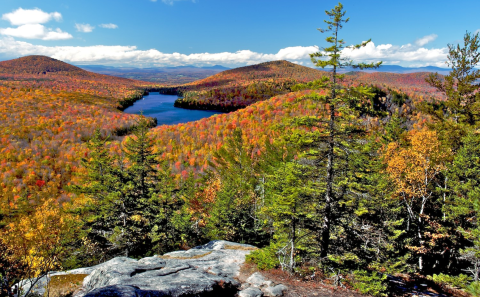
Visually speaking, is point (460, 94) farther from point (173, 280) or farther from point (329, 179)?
point (173, 280)

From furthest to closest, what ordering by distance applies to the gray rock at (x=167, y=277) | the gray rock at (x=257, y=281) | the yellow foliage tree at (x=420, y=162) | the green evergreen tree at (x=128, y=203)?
the green evergreen tree at (x=128, y=203) → the yellow foliage tree at (x=420, y=162) → the gray rock at (x=257, y=281) → the gray rock at (x=167, y=277)

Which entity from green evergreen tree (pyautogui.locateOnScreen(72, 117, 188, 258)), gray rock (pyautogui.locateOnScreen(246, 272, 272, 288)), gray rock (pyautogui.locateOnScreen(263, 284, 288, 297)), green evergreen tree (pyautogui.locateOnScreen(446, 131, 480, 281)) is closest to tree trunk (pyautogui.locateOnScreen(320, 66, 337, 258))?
gray rock (pyautogui.locateOnScreen(263, 284, 288, 297))

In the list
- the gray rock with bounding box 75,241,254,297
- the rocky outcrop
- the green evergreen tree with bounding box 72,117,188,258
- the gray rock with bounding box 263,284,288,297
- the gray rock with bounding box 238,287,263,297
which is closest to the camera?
the gray rock with bounding box 75,241,254,297

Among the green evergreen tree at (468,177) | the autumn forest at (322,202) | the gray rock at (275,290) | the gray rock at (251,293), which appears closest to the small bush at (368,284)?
the autumn forest at (322,202)

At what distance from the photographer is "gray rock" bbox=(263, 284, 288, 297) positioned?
34.1 feet

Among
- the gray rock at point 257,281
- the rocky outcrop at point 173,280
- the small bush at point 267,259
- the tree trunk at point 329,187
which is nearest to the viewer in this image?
the rocky outcrop at point 173,280

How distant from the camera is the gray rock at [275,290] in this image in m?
10.4

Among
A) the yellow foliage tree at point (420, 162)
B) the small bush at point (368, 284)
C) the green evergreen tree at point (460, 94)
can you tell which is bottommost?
the small bush at point (368, 284)

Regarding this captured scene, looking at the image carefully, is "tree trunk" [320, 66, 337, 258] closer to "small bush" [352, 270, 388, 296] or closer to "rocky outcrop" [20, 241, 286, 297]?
"small bush" [352, 270, 388, 296]

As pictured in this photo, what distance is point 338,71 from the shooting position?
34.3ft

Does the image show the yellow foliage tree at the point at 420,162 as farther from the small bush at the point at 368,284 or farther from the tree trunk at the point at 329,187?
the tree trunk at the point at 329,187

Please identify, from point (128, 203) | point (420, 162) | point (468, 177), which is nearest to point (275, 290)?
point (128, 203)

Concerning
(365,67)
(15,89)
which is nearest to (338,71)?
(365,67)

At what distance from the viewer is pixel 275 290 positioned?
34.7 ft
